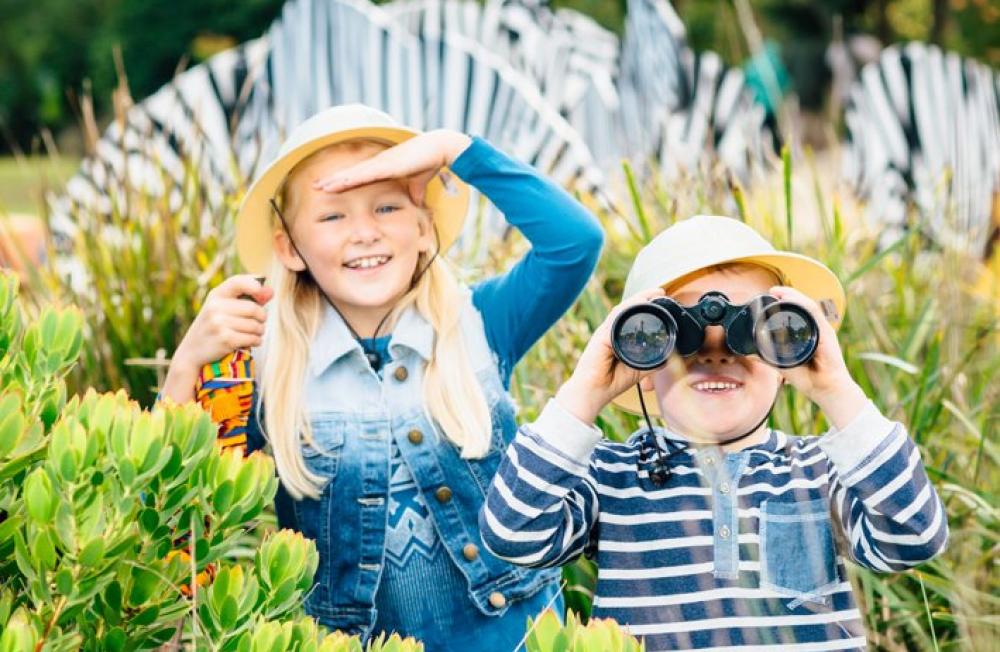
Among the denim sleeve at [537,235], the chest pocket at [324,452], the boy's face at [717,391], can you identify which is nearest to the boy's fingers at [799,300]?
the boy's face at [717,391]

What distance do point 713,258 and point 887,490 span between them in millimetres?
501

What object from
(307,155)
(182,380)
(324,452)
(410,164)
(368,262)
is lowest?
(324,452)

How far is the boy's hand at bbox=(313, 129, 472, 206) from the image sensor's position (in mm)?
2557

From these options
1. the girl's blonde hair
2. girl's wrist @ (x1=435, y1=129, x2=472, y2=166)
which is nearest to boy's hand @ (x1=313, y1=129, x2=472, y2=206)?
girl's wrist @ (x1=435, y1=129, x2=472, y2=166)

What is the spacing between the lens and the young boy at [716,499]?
2.11 m

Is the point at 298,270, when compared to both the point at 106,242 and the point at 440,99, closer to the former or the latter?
the point at 106,242

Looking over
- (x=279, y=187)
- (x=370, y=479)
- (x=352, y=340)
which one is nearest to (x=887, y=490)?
(x=370, y=479)

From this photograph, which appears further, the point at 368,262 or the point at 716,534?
the point at 368,262

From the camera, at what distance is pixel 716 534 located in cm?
220

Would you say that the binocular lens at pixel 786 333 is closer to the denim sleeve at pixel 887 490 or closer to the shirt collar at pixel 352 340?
the denim sleeve at pixel 887 490

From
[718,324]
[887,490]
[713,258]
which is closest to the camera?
[887,490]

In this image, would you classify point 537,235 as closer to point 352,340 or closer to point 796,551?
point 352,340

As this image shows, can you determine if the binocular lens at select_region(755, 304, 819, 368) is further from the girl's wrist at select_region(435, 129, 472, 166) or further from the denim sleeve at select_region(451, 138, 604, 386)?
the girl's wrist at select_region(435, 129, 472, 166)

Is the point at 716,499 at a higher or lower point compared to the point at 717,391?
lower
